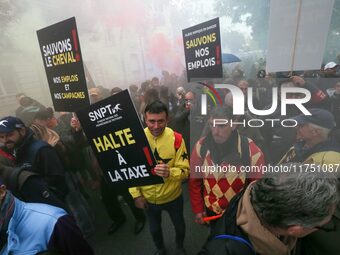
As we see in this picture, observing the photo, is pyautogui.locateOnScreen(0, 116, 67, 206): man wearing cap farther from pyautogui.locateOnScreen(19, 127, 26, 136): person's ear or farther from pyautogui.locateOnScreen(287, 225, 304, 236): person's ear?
pyautogui.locateOnScreen(287, 225, 304, 236): person's ear

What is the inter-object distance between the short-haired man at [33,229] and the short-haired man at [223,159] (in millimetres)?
1088

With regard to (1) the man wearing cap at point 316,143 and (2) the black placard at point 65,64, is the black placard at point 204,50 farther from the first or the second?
(2) the black placard at point 65,64

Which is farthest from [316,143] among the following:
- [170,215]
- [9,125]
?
[9,125]

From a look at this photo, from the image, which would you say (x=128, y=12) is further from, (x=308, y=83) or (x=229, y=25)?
(x=229, y=25)

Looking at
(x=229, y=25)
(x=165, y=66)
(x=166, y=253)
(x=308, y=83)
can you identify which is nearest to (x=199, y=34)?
(x=308, y=83)

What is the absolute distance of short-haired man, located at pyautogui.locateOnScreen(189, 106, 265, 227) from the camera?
180 centimetres

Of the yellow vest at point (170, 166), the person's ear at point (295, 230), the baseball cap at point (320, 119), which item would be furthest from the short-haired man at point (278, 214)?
the yellow vest at point (170, 166)

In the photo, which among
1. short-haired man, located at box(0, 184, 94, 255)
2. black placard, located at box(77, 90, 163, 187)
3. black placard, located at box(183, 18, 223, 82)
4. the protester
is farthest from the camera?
black placard, located at box(183, 18, 223, 82)

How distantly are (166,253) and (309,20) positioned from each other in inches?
116

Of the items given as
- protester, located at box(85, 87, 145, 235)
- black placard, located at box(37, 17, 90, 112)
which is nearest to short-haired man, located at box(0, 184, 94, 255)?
black placard, located at box(37, 17, 90, 112)

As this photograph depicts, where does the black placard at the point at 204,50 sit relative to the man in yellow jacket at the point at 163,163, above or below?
above

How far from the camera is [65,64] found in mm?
2623

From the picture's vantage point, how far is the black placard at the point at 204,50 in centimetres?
346

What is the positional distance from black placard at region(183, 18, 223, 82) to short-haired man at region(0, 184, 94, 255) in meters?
2.89
